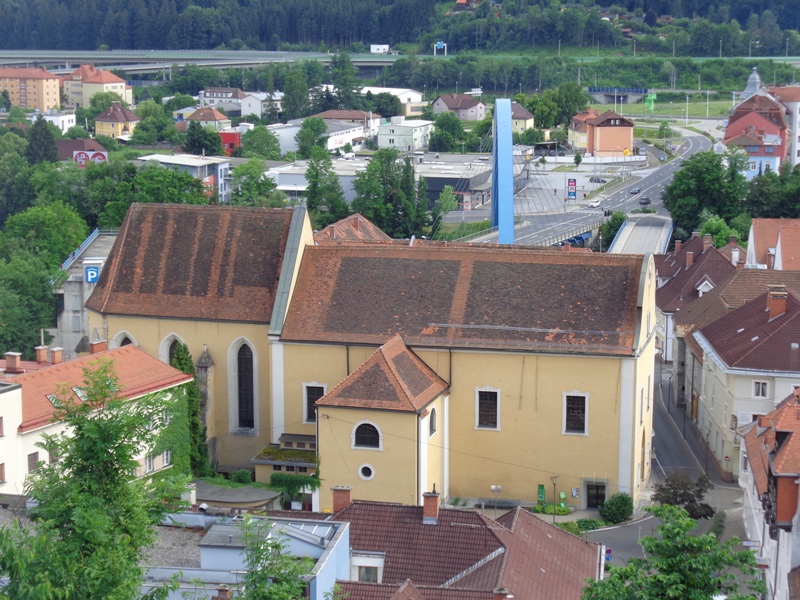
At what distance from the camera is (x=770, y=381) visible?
47250mm

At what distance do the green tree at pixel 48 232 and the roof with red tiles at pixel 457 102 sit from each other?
9418cm

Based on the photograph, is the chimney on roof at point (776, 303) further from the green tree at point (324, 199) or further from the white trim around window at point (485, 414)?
the green tree at point (324, 199)

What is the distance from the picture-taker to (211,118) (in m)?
168

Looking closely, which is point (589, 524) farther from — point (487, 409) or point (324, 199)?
point (324, 199)

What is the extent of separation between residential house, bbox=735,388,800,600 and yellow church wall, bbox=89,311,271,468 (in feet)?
53.6

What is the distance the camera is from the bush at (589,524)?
41.7 metres

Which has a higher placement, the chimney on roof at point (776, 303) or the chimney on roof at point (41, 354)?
the chimney on roof at point (776, 303)

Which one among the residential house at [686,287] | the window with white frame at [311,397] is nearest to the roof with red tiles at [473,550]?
the window with white frame at [311,397]

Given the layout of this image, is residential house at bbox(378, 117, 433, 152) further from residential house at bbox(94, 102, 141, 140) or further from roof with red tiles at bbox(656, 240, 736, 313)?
roof with red tiles at bbox(656, 240, 736, 313)

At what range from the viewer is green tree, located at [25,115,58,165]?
133 metres

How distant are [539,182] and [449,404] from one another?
85187 mm

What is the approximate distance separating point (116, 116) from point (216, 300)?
419 feet

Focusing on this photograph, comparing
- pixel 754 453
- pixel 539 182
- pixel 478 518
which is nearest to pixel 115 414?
pixel 478 518

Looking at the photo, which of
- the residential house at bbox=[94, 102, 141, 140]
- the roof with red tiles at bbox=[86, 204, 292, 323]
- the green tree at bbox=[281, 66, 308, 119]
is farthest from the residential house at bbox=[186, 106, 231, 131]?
the roof with red tiles at bbox=[86, 204, 292, 323]
